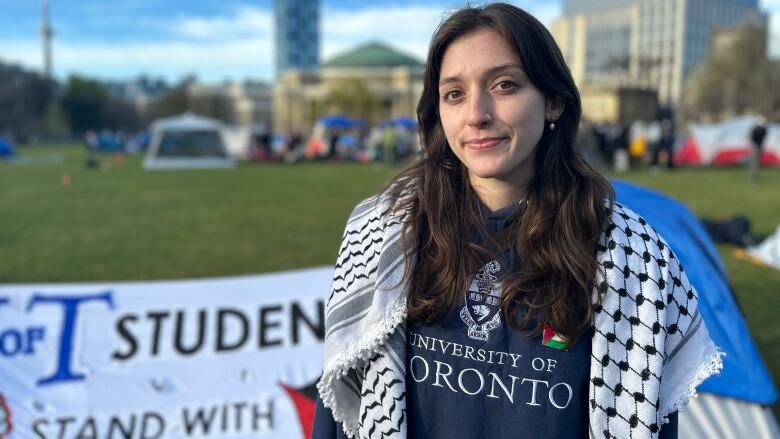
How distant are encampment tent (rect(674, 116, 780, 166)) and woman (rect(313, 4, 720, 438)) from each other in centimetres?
2242

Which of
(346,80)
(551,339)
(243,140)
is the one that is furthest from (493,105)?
(346,80)

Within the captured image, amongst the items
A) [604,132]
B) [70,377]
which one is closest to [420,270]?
[70,377]

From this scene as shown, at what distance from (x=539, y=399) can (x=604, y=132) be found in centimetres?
2284

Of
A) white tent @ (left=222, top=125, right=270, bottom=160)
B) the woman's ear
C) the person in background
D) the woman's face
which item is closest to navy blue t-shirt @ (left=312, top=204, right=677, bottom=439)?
the woman's face

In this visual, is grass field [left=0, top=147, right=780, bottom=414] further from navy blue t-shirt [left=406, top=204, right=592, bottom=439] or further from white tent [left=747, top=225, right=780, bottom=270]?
navy blue t-shirt [left=406, top=204, right=592, bottom=439]

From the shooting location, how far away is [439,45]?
1569 mm

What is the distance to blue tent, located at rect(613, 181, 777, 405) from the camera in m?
2.99

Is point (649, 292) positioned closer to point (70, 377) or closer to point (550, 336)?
point (550, 336)

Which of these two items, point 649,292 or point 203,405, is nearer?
point 649,292

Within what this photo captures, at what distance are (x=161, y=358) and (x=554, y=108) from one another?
9.68ft

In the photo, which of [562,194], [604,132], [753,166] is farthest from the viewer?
[604,132]

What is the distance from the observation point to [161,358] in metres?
3.73

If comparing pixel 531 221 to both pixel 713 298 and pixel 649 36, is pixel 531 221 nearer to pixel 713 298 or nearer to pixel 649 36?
pixel 713 298

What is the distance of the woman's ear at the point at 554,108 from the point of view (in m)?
1.57
